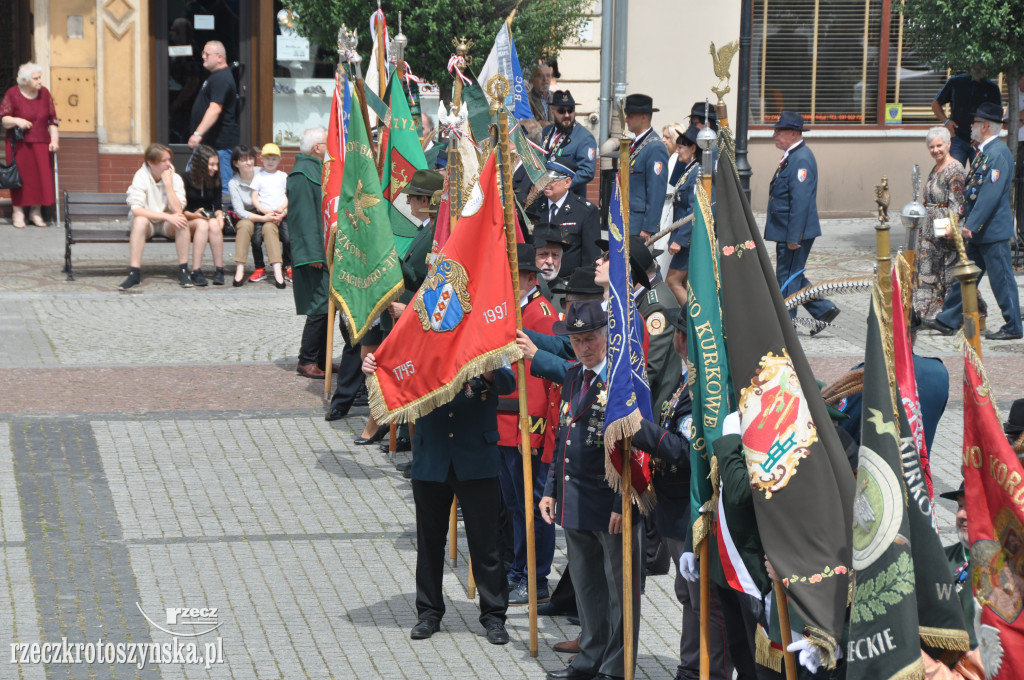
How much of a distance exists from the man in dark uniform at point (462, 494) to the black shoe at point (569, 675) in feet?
1.52

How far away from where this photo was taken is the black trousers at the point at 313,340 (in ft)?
37.9

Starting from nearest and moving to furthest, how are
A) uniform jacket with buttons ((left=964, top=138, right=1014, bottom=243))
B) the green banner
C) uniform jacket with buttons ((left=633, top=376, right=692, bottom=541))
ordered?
uniform jacket with buttons ((left=633, top=376, right=692, bottom=541)) → the green banner → uniform jacket with buttons ((left=964, top=138, right=1014, bottom=243))

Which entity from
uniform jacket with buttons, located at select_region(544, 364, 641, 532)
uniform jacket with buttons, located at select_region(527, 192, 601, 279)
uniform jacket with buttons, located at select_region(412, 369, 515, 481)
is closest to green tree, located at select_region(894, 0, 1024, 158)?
uniform jacket with buttons, located at select_region(527, 192, 601, 279)

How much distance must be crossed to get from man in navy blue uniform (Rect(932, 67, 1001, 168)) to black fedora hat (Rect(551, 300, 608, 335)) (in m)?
11.9

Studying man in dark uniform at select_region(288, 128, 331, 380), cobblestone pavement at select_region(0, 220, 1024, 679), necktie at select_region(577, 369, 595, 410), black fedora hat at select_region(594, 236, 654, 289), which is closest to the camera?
necktie at select_region(577, 369, 595, 410)

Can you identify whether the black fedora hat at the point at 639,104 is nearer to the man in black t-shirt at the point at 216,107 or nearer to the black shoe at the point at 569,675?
the man in black t-shirt at the point at 216,107

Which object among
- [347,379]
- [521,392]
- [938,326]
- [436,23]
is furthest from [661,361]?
[436,23]

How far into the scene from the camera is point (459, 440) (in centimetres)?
670

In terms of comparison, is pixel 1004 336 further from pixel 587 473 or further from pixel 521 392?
pixel 587 473

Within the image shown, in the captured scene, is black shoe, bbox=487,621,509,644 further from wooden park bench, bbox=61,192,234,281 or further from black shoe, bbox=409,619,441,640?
wooden park bench, bbox=61,192,234,281

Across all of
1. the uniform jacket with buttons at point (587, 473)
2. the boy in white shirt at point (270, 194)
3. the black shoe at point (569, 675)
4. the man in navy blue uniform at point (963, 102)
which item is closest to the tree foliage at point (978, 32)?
the man in navy blue uniform at point (963, 102)

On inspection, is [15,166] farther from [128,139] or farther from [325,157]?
[325,157]

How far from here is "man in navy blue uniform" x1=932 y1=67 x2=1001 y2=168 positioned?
1662 centimetres

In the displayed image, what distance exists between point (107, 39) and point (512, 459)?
533 inches
